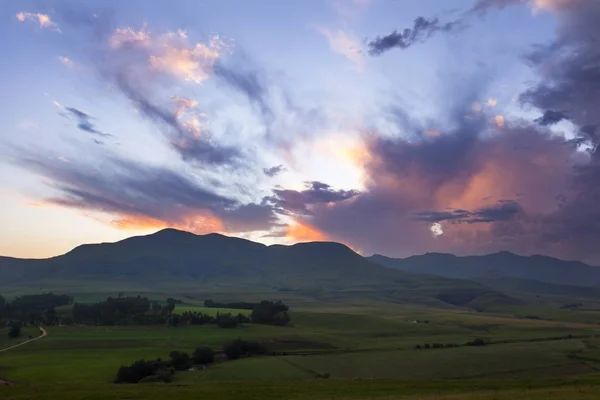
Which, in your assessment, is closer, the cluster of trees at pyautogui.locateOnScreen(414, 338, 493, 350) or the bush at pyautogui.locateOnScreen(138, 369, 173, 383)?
the bush at pyautogui.locateOnScreen(138, 369, 173, 383)

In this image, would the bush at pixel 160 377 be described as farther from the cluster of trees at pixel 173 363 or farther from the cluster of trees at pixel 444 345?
the cluster of trees at pixel 444 345

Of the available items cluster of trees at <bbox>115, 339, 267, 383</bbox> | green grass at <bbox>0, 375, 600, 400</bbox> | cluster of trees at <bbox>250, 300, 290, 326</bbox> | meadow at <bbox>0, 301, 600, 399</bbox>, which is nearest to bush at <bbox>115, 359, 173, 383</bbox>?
cluster of trees at <bbox>115, 339, 267, 383</bbox>

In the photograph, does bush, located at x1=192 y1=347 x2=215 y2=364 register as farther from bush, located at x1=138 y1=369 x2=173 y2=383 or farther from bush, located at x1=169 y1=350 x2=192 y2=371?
bush, located at x1=138 y1=369 x2=173 y2=383

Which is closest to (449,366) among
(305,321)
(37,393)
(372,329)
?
(37,393)

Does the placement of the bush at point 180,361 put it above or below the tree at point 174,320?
below

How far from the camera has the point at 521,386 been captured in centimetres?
5706

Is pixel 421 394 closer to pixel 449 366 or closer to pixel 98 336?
pixel 449 366

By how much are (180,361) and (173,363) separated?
1387 mm

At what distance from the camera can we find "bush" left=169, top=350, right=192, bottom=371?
95.0m

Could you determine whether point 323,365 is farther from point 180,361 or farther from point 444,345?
point 444,345

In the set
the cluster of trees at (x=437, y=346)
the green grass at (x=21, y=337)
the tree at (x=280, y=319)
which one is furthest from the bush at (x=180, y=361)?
the tree at (x=280, y=319)

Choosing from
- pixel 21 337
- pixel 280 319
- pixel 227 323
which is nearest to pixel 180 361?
pixel 21 337

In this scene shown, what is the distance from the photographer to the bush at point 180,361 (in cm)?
9504

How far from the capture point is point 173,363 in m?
96.1
